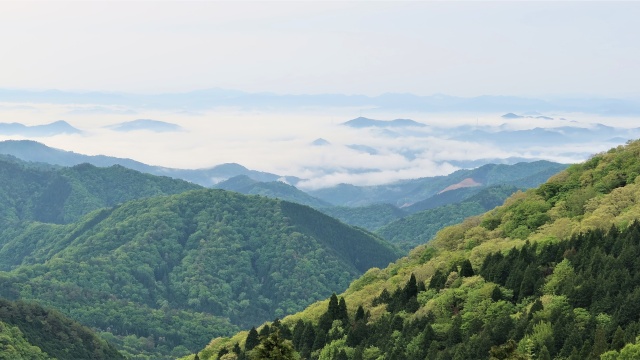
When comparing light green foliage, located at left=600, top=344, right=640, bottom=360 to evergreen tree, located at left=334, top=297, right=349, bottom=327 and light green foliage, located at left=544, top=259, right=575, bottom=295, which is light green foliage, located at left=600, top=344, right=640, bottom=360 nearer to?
light green foliage, located at left=544, top=259, right=575, bottom=295

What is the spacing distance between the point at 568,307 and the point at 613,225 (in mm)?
19378

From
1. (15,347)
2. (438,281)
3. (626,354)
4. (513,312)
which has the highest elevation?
(626,354)

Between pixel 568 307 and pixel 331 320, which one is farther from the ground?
pixel 568 307

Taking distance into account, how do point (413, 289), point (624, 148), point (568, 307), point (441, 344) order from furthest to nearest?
1. point (624, 148)
2. point (413, 289)
3. point (441, 344)
4. point (568, 307)

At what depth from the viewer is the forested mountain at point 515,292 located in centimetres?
9281

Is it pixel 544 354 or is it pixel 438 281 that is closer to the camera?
pixel 544 354

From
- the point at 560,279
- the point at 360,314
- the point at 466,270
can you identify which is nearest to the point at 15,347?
the point at 360,314

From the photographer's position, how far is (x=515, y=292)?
110250mm

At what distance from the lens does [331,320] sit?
12900cm

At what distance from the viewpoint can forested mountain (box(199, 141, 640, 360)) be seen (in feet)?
305

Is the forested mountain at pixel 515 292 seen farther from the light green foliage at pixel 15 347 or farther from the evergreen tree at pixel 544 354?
the light green foliage at pixel 15 347

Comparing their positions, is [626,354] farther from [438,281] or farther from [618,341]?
[438,281]

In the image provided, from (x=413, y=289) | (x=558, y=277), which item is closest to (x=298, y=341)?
(x=413, y=289)

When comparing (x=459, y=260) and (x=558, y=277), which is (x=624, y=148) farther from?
(x=558, y=277)
